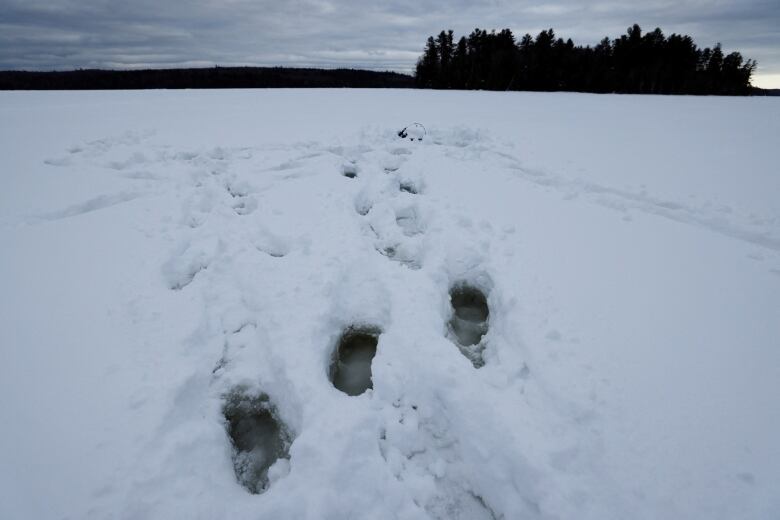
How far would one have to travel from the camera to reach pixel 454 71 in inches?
1658

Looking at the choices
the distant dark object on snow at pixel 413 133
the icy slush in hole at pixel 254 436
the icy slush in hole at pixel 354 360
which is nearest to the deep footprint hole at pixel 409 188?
the distant dark object on snow at pixel 413 133

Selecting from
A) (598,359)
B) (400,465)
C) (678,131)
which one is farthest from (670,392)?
(678,131)

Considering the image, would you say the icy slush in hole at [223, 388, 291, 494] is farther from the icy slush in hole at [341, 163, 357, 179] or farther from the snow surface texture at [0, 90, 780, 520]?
the icy slush in hole at [341, 163, 357, 179]

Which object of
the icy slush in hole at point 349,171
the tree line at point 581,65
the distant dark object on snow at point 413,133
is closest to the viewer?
the icy slush in hole at point 349,171

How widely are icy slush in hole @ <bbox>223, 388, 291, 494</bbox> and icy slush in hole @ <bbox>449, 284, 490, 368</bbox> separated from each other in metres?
1.52

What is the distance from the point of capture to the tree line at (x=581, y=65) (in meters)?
37.8

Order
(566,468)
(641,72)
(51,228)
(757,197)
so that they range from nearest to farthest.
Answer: (566,468)
(51,228)
(757,197)
(641,72)

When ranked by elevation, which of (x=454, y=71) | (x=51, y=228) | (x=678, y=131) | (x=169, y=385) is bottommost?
(x=169, y=385)

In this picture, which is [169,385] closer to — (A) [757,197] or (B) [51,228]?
(B) [51,228]

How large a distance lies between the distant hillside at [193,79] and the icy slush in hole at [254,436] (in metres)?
62.9

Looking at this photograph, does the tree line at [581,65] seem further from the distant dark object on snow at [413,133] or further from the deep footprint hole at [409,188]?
the deep footprint hole at [409,188]

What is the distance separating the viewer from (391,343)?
9.64ft

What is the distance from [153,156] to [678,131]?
11.7 m

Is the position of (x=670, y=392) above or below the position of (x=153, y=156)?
below
